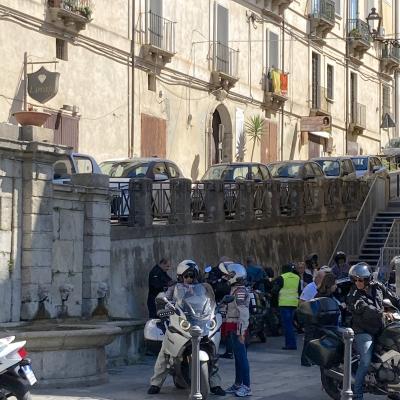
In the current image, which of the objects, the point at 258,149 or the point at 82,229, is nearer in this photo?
the point at 82,229

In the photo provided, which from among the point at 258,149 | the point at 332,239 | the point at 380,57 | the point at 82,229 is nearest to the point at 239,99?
the point at 258,149

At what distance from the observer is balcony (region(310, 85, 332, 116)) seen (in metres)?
A: 45.9

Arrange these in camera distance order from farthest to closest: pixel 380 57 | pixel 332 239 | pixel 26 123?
pixel 380 57, pixel 332 239, pixel 26 123

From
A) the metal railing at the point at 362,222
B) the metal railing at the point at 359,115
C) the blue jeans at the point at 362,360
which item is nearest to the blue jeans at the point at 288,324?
the blue jeans at the point at 362,360

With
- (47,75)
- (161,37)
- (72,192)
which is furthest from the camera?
(161,37)

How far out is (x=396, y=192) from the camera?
35219 mm

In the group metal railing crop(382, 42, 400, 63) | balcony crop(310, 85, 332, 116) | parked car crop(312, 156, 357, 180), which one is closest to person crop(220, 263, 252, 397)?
parked car crop(312, 156, 357, 180)

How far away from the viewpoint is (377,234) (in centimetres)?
3164

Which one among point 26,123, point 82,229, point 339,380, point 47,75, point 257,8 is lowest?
point 339,380

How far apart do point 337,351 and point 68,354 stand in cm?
324

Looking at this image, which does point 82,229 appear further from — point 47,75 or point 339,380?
point 47,75

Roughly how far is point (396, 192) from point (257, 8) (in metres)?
9.32

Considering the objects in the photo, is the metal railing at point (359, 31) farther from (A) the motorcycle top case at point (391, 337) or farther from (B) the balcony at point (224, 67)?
(A) the motorcycle top case at point (391, 337)

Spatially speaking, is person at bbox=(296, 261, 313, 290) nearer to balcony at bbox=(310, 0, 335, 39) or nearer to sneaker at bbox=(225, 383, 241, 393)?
sneaker at bbox=(225, 383, 241, 393)
